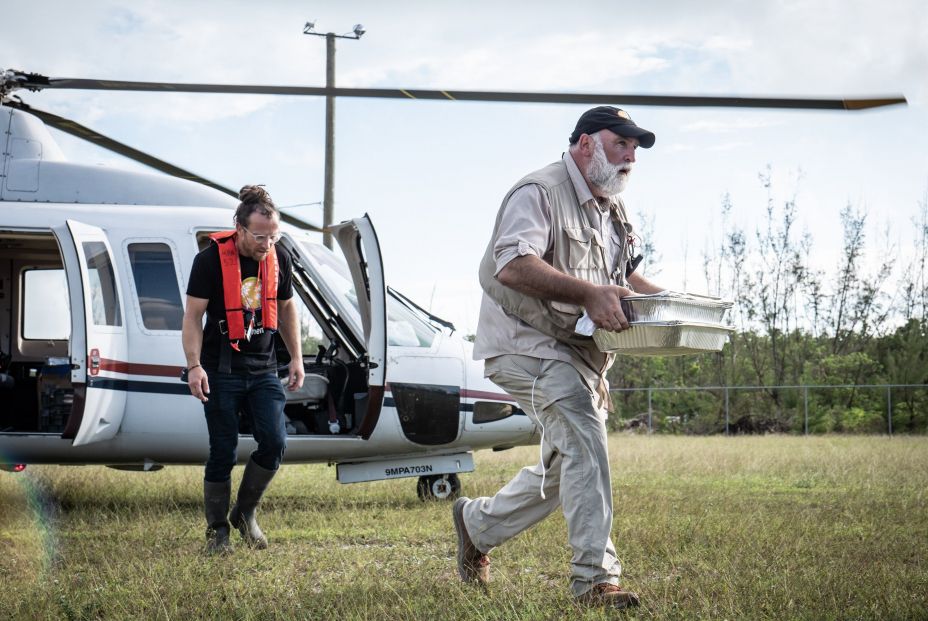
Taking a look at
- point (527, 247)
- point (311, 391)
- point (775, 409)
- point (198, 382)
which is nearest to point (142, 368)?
point (311, 391)

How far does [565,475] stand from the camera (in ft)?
12.6

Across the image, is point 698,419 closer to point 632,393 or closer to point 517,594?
point 632,393

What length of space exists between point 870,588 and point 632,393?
20667 mm

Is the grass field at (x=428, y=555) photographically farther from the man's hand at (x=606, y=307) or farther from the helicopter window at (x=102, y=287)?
→ the helicopter window at (x=102, y=287)

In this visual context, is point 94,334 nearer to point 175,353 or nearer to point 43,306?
point 175,353

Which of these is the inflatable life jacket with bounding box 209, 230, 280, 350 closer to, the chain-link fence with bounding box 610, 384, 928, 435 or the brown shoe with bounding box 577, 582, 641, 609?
the brown shoe with bounding box 577, 582, 641, 609

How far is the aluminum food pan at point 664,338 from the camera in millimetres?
3555

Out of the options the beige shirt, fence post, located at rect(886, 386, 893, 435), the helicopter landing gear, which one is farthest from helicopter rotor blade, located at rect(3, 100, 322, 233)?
fence post, located at rect(886, 386, 893, 435)

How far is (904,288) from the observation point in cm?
2436

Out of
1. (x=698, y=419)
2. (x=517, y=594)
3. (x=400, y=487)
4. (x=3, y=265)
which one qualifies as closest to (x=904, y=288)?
(x=698, y=419)

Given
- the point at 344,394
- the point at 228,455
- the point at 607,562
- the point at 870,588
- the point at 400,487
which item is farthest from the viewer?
the point at 400,487

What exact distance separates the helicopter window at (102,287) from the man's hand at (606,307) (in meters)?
4.37

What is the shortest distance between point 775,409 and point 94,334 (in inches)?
751

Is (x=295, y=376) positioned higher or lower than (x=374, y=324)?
lower
